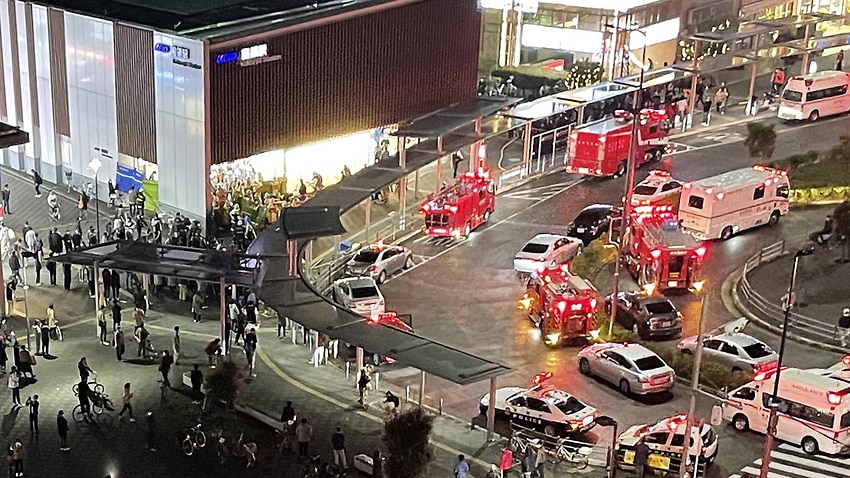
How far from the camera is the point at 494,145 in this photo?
6619cm

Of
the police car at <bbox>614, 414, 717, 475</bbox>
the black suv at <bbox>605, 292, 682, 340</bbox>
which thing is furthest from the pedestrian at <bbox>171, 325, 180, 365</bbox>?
the black suv at <bbox>605, 292, 682, 340</bbox>

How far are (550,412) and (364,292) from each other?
9.99 metres

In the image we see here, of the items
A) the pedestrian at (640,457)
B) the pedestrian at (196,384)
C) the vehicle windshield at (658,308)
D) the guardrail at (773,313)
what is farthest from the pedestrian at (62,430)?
the guardrail at (773,313)

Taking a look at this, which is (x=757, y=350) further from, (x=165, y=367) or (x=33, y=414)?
(x=33, y=414)

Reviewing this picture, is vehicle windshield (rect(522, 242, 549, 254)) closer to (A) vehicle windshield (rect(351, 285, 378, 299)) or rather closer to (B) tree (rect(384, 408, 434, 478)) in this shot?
(A) vehicle windshield (rect(351, 285, 378, 299))

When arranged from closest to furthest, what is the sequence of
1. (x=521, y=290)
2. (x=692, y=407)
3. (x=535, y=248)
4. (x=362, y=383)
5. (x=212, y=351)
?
1. (x=692, y=407)
2. (x=362, y=383)
3. (x=212, y=351)
4. (x=521, y=290)
5. (x=535, y=248)


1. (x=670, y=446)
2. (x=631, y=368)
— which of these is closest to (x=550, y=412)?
(x=670, y=446)

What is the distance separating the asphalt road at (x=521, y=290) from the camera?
38969 millimetres

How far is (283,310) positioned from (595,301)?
10.8 m

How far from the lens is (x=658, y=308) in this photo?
143 ft

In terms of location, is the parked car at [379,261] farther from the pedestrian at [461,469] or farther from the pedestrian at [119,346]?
the pedestrian at [461,469]

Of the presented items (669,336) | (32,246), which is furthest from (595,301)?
(32,246)

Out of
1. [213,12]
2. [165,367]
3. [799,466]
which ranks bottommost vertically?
[799,466]

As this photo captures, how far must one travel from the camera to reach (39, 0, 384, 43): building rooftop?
53.0m
